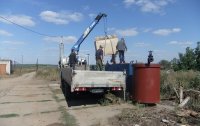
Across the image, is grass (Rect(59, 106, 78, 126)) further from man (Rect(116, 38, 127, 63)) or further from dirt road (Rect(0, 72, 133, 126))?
man (Rect(116, 38, 127, 63))

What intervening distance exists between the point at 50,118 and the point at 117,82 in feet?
12.0

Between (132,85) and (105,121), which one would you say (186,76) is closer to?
(132,85)

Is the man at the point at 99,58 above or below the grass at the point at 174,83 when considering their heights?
above

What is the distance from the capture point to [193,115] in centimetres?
1080

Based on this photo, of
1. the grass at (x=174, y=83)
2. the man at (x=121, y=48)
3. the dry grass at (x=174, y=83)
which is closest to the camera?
the grass at (x=174, y=83)

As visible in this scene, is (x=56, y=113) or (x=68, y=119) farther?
(x=56, y=113)

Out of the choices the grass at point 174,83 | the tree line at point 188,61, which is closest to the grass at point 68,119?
the grass at point 174,83

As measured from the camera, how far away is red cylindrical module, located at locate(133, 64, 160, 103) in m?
13.4

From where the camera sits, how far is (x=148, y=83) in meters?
13.4

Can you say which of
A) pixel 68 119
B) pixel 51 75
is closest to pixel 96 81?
pixel 68 119

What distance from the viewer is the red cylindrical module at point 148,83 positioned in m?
13.4

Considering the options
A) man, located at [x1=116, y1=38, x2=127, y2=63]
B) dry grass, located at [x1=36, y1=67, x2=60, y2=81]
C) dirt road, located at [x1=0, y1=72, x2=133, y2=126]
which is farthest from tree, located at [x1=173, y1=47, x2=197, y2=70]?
dirt road, located at [x1=0, y1=72, x2=133, y2=126]

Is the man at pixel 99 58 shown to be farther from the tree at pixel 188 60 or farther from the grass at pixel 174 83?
the tree at pixel 188 60

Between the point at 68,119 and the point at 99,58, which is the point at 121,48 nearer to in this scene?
the point at 99,58
